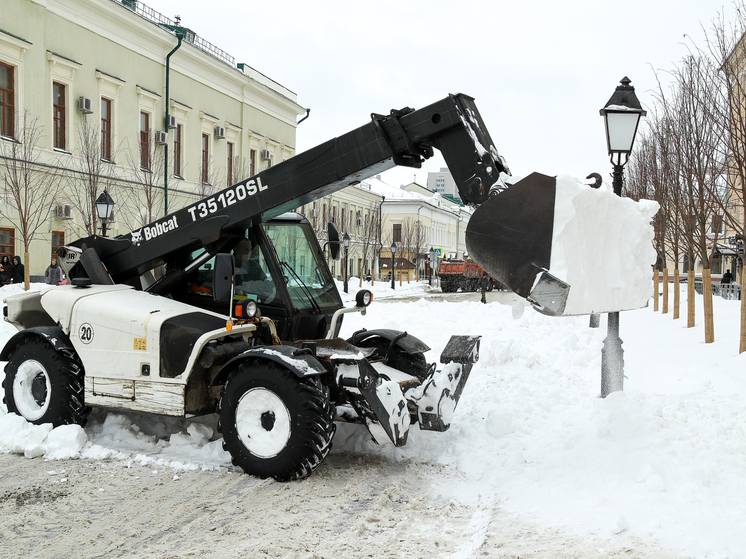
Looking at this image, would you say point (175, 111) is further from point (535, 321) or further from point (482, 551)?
point (482, 551)

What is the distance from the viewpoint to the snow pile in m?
4.52

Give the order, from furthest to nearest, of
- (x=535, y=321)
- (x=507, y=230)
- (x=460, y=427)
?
(x=535, y=321) < (x=460, y=427) < (x=507, y=230)

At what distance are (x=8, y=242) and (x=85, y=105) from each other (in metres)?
5.73

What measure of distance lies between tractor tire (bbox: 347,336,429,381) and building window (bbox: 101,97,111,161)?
22.6 metres

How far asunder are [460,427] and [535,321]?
8.30m

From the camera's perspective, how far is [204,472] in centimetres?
541

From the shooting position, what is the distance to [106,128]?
26.8 meters

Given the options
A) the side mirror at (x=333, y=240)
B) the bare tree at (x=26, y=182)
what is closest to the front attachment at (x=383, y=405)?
the side mirror at (x=333, y=240)

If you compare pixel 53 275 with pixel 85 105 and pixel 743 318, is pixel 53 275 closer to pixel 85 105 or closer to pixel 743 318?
pixel 85 105

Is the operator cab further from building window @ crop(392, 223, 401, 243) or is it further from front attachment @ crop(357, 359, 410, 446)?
building window @ crop(392, 223, 401, 243)

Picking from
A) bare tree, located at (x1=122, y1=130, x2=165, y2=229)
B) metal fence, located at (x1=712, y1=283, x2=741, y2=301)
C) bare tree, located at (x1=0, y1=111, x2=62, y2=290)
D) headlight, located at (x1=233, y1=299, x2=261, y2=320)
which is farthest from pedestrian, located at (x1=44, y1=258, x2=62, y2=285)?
metal fence, located at (x1=712, y1=283, x2=741, y2=301)

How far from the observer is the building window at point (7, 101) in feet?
72.0

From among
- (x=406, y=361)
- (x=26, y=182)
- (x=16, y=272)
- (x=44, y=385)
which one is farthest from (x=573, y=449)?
(x=16, y=272)

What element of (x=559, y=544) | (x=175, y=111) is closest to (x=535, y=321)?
(x=559, y=544)
